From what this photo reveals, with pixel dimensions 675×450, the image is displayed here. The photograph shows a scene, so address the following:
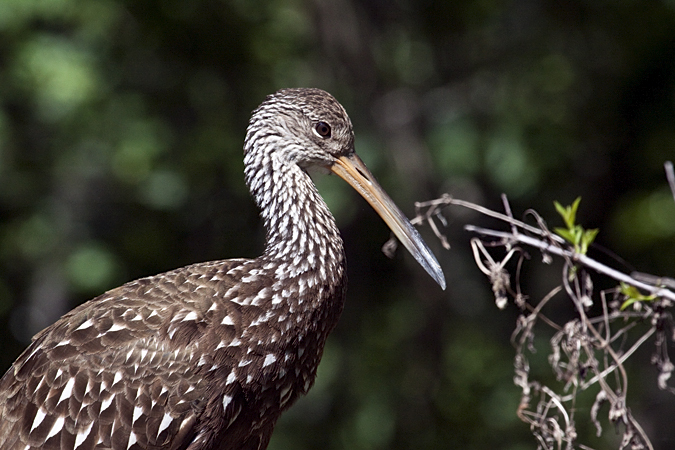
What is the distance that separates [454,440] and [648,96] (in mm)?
3465

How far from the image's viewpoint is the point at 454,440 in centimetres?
803

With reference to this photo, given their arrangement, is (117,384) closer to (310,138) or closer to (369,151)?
(310,138)

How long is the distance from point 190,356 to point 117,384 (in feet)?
0.93

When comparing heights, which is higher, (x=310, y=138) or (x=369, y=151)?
(x=310, y=138)

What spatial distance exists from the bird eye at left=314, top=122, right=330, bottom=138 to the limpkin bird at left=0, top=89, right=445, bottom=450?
34cm

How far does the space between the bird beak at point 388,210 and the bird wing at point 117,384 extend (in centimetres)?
79

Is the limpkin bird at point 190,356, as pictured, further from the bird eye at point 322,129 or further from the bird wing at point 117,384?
the bird eye at point 322,129

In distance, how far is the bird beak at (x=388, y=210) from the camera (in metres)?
3.43

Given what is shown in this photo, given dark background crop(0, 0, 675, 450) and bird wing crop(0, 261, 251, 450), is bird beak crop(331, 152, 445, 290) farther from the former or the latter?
dark background crop(0, 0, 675, 450)

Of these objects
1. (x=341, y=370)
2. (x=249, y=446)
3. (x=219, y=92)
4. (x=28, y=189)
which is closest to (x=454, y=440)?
(x=341, y=370)

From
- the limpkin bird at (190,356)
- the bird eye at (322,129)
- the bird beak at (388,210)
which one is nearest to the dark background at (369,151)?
the bird beak at (388,210)

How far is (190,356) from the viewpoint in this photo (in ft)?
10.1

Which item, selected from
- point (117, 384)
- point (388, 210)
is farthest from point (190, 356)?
point (388, 210)

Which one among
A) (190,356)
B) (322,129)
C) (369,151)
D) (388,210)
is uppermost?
(322,129)
